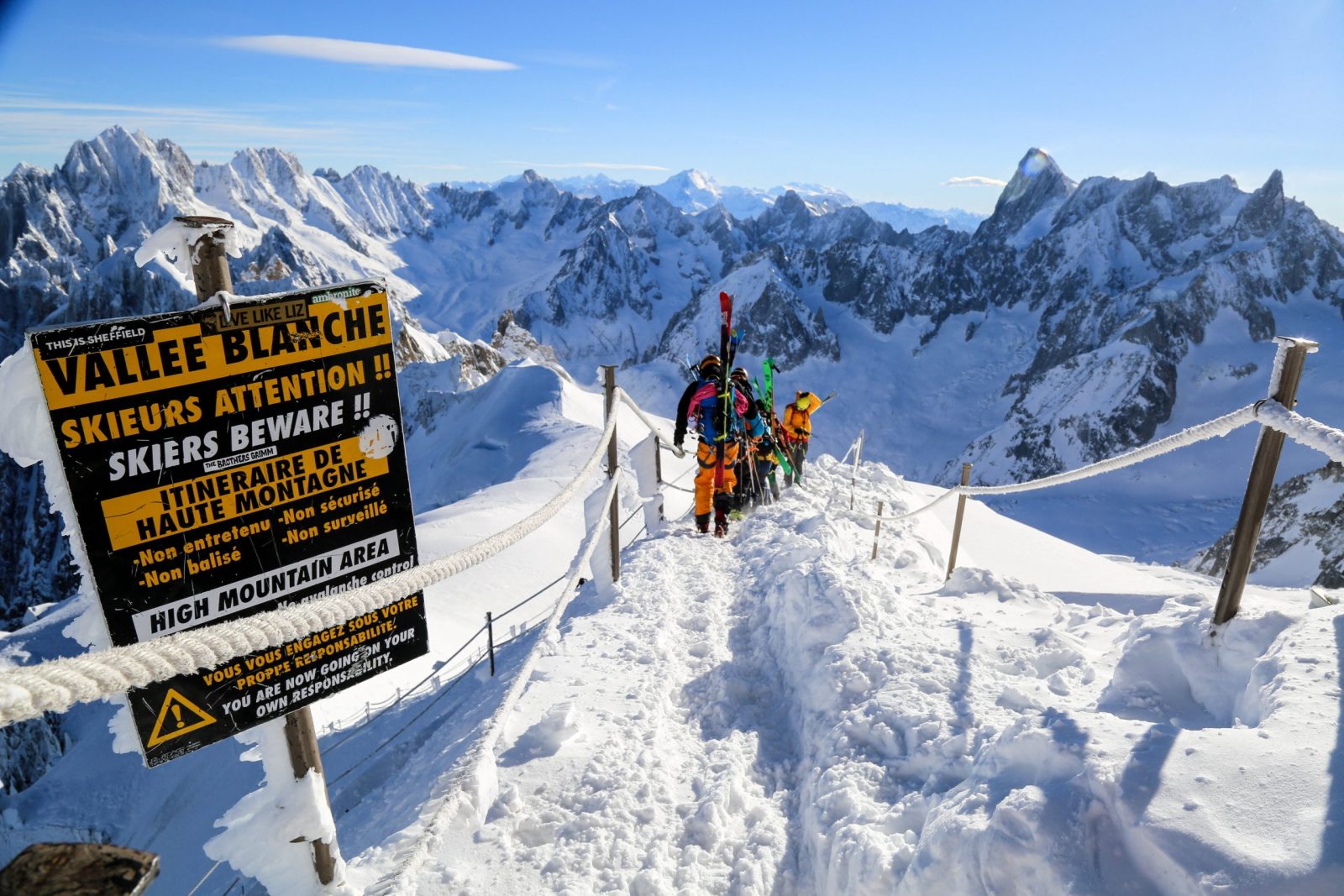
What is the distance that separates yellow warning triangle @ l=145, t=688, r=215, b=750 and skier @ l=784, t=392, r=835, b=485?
1151 centimetres

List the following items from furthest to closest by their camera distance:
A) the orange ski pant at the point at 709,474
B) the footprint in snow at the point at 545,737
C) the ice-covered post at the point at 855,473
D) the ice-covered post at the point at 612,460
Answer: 1. the ice-covered post at the point at 855,473
2. the orange ski pant at the point at 709,474
3. the ice-covered post at the point at 612,460
4. the footprint in snow at the point at 545,737

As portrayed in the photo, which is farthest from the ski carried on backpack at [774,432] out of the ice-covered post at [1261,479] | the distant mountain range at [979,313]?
the distant mountain range at [979,313]

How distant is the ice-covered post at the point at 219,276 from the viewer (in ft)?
8.10

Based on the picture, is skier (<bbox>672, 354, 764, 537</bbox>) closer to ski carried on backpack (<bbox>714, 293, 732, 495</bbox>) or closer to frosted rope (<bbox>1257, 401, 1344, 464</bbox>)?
ski carried on backpack (<bbox>714, 293, 732, 495</bbox>)

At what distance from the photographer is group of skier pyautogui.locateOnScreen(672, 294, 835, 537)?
9742mm

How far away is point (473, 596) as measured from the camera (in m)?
12.8

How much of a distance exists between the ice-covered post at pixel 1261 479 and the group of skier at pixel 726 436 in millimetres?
5704

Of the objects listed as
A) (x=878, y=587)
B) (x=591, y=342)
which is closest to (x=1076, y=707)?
(x=878, y=587)

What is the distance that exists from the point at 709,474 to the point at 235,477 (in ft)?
26.2

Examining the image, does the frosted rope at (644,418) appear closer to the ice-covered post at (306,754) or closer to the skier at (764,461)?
the skier at (764,461)

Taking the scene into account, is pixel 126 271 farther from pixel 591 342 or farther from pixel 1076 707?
pixel 591 342

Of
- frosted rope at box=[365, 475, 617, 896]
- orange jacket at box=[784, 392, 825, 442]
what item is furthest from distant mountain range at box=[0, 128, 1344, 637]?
frosted rope at box=[365, 475, 617, 896]

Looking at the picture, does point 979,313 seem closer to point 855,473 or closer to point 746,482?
point 855,473

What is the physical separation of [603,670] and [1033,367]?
420 ft
